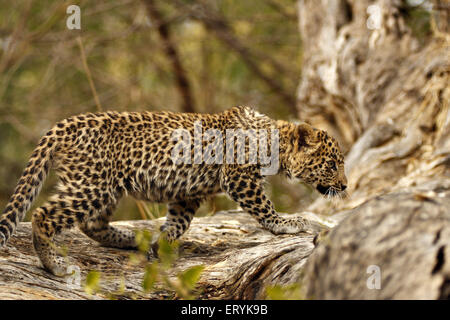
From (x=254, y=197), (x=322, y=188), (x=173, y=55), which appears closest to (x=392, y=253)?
(x=254, y=197)

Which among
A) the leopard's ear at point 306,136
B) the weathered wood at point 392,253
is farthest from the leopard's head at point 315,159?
the weathered wood at point 392,253

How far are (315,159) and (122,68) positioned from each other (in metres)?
13.1

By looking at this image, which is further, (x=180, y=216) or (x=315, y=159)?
(x=315, y=159)

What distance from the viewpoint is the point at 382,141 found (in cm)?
870

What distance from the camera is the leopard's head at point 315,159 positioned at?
6691 mm

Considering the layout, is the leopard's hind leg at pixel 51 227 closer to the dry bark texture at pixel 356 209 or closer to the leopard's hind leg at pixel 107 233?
the dry bark texture at pixel 356 209

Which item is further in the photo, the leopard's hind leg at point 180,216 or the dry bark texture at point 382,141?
the leopard's hind leg at point 180,216

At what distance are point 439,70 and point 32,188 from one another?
5778 millimetres

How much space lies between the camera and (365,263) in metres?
3.18

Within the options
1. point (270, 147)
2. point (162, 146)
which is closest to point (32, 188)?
point (162, 146)

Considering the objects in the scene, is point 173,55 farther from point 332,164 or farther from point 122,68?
point 332,164

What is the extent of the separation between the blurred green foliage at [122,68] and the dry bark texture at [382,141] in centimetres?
331

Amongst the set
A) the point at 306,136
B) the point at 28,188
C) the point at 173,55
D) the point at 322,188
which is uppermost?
the point at 173,55
